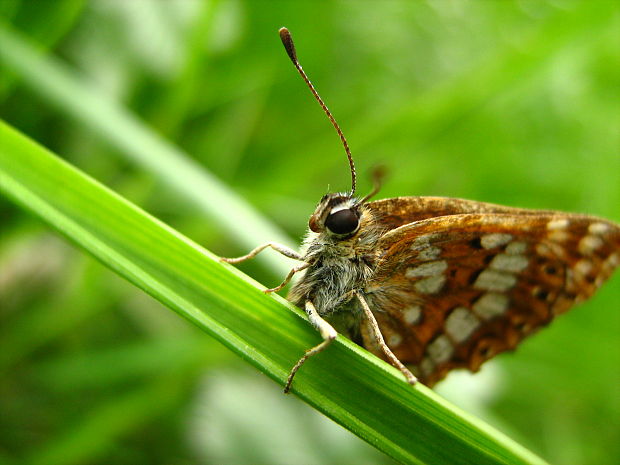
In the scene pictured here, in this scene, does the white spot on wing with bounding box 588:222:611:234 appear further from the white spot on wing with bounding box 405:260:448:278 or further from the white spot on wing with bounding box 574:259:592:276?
the white spot on wing with bounding box 405:260:448:278

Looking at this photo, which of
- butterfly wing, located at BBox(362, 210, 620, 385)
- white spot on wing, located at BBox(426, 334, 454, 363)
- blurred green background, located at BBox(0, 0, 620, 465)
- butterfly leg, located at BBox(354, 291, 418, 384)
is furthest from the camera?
blurred green background, located at BBox(0, 0, 620, 465)

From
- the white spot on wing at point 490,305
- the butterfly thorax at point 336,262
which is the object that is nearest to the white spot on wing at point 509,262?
the white spot on wing at point 490,305

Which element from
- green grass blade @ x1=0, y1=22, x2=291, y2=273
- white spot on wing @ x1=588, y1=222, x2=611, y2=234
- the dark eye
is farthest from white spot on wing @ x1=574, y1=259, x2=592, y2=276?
green grass blade @ x1=0, y1=22, x2=291, y2=273

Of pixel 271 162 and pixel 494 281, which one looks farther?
pixel 271 162

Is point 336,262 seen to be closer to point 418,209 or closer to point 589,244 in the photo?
point 418,209

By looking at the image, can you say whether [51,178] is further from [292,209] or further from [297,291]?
[292,209]

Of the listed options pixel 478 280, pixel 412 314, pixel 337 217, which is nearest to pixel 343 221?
pixel 337 217
